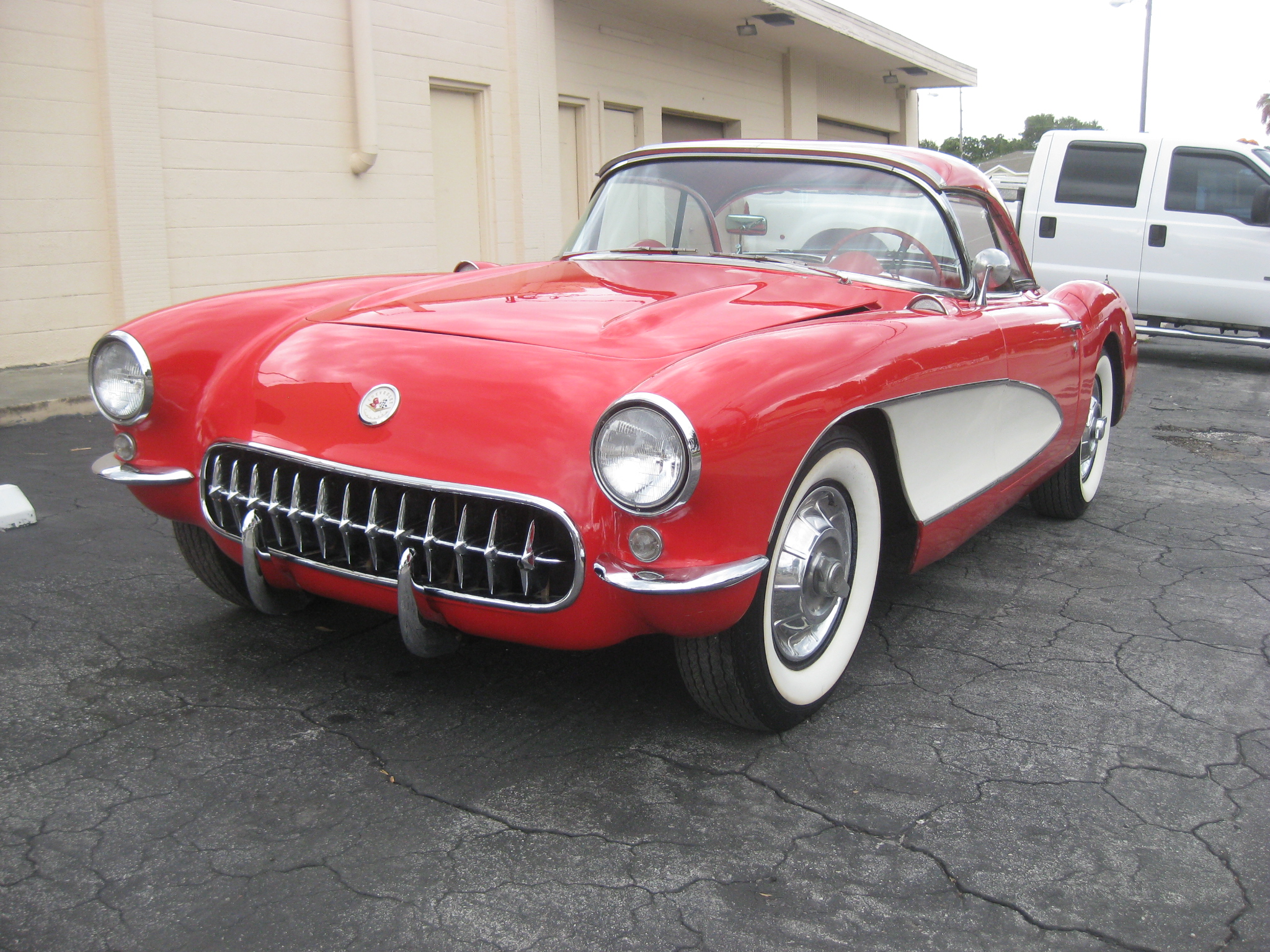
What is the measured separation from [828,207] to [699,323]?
1.08 metres

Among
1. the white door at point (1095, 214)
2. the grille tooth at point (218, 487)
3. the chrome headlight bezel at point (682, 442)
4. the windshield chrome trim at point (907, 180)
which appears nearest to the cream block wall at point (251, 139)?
the white door at point (1095, 214)

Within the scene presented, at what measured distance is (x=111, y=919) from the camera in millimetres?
1895

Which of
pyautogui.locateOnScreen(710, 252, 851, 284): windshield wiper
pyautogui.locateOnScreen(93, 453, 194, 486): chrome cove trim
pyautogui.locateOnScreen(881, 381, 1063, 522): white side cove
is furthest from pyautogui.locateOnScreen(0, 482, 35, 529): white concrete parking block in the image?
pyautogui.locateOnScreen(881, 381, 1063, 522): white side cove

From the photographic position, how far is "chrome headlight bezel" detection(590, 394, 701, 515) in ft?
6.98

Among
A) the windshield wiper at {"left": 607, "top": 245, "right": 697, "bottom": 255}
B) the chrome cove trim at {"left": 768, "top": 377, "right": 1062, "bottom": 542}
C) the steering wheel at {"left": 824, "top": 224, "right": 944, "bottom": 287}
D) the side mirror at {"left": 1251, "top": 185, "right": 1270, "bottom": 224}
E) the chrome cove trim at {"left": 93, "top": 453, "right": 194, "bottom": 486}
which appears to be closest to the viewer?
the chrome cove trim at {"left": 768, "top": 377, "right": 1062, "bottom": 542}

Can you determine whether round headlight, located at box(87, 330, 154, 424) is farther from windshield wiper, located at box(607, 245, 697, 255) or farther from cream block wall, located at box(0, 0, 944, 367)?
cream block wall, located at box(0, 0, 944, 367)

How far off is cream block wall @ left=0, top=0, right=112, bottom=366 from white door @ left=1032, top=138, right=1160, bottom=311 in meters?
7.70

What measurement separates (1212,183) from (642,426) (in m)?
9.25

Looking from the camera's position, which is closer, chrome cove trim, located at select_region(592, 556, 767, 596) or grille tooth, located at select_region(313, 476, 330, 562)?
chrome cove trim, located at select_region(592, 556, 767, 596)

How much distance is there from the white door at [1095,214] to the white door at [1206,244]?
116mm

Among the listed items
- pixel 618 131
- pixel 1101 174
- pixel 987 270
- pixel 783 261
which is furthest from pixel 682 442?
pixel 618 131

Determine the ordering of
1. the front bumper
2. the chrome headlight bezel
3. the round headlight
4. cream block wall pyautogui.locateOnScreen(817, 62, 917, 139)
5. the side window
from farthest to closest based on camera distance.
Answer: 1. cream block wall pyautogui.locateOnScreen(817, 62, 917, 139)
2. the side window
3. the round headlight
4. the front bumper
5. the chrome headlight bezel

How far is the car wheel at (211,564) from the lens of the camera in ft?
10.3

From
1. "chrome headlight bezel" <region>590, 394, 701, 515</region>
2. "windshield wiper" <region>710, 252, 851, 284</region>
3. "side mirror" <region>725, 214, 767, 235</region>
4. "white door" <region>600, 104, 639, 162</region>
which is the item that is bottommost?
"chrome headlight bezel" <region>590, 394, 701, 515</region>
